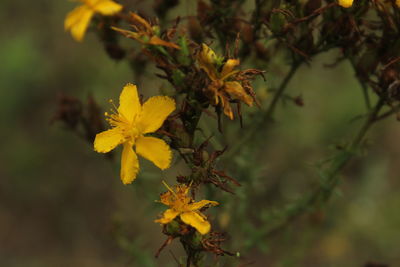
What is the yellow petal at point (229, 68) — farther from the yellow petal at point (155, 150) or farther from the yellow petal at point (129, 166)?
the yellow petal at point (129, 166)

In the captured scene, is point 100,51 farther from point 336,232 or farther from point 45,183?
point 336,232

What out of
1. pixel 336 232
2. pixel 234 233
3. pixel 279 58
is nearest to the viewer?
pixel 279 58

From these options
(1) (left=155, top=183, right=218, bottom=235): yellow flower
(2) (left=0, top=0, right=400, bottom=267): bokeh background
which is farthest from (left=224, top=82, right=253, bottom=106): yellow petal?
(2) (left=0, top=0, right=400, bottom=267): bokeh background

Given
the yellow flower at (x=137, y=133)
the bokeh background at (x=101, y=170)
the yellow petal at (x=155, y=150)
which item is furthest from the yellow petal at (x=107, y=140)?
the bokeh background at (x=101, y=170)

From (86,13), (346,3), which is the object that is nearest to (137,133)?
(86,13)

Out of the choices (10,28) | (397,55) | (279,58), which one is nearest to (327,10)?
(397,55)

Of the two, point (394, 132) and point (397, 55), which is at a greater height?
point (397, 55)
